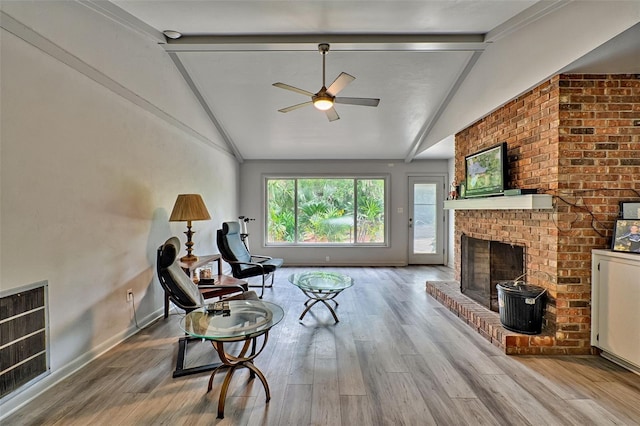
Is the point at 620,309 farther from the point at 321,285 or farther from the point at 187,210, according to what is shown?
the point at 187,210

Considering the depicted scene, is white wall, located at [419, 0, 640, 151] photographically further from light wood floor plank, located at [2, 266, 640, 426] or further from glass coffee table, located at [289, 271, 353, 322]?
glass coffee table, located at [289, 271, 353, 322]

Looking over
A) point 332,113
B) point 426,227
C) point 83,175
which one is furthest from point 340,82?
point 426,227

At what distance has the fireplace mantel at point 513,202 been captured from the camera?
103 inches

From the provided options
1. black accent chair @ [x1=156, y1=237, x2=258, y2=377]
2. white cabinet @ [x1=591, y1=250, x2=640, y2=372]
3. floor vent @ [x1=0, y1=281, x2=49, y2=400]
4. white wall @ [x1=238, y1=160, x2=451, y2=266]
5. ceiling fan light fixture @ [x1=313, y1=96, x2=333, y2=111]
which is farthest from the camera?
white wall @ [x1=238, y1=160, x2=451, y2=266]

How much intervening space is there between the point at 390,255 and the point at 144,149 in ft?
16.7

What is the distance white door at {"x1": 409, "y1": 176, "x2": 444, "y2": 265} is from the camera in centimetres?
671

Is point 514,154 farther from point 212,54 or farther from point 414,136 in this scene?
point 212,54

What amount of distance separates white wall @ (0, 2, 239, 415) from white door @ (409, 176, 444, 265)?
4.93m

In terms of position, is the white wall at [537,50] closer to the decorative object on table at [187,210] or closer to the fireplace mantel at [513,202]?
the fireplace mantel at [513,202]

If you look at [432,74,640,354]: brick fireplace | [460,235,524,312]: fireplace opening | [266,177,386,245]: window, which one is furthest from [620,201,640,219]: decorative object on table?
[266,177,386,245]: window

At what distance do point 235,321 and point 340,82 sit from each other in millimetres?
2175

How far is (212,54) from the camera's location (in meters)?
3.45

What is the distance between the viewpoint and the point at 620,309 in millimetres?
2367

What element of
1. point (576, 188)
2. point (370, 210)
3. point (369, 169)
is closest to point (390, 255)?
point (370, 210)
